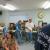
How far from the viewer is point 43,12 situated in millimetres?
5734

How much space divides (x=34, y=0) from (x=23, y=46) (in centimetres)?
147

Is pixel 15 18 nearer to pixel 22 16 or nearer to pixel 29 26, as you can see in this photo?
pixel 22 16

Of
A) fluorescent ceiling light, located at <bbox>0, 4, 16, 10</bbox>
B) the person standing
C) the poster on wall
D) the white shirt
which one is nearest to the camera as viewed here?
the white shirt

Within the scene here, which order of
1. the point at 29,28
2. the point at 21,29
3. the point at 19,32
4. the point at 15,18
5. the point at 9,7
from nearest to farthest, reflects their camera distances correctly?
the point at 29,28 < the point at 21,29 < the point at 19,32 < the point at 15,18 < the point at 9,7

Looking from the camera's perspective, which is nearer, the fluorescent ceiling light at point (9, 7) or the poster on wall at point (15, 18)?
the poster on wall at point (15, 18)

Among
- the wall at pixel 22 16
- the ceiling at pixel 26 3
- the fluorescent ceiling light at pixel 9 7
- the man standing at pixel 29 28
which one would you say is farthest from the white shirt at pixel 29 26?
the fluorescent ceiling light at pixel 9 7

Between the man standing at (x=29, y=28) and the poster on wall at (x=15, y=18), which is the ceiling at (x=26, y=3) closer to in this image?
the poster on wall at (x=15, y=18)

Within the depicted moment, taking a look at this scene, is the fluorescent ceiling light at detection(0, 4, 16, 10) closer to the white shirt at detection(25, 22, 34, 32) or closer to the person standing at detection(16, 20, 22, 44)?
the person standing at detection(16, 20, 22, 44)

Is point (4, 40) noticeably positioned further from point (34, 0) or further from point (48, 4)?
point (48, 4)

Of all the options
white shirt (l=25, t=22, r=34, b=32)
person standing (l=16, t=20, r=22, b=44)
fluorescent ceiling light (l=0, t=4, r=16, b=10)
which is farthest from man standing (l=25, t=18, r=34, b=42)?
fluorescent ceiling light (l=0, t=4, r=16, b=10)

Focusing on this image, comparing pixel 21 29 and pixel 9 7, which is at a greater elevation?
pixel 9 7

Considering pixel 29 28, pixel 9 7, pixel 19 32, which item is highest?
pixel 9 7

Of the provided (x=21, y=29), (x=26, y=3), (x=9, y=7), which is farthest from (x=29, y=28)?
(x=9, y=7)

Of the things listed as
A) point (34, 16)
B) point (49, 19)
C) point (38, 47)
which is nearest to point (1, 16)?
point (34, 16)
